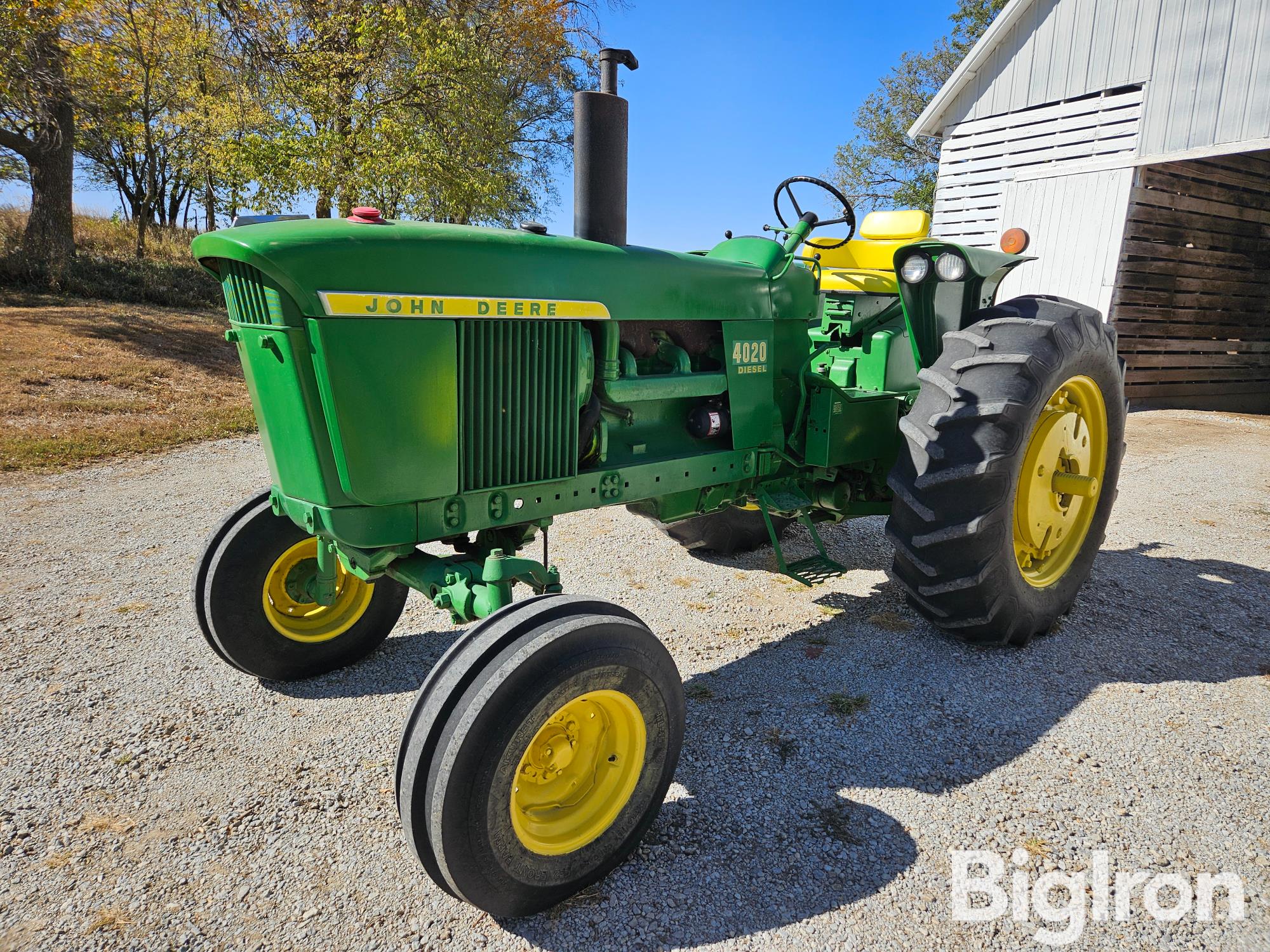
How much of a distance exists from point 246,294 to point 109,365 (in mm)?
8197

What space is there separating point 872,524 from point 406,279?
3934 mm

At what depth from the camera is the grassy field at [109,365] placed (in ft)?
22.5

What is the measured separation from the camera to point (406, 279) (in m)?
2.15

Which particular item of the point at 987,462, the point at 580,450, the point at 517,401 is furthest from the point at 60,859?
the point at 987,462

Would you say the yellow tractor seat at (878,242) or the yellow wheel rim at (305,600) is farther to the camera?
the yellow tractor seat at (878,242)

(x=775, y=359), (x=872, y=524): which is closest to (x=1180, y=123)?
(x=872, y=524)

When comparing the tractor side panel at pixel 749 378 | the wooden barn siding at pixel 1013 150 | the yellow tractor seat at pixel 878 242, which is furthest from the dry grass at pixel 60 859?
the wooden barn siding at pixel 1013 150

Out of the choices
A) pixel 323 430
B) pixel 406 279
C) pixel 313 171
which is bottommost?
pixel 323 430

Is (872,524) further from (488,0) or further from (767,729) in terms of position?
(488,0)

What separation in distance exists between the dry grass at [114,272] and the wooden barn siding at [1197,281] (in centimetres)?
1279

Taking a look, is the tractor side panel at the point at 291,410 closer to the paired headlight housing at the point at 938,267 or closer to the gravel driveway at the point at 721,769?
the gravel driveway at the point at 721,769

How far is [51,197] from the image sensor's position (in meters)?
12.7

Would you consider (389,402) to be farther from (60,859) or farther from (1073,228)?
(1073,228)

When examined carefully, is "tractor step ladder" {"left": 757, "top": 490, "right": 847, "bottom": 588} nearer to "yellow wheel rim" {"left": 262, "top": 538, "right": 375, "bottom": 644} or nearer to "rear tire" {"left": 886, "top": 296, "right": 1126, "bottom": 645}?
"rear tire" {"left": 886, "top": 296, "right": 1126, "bottom": 645}
